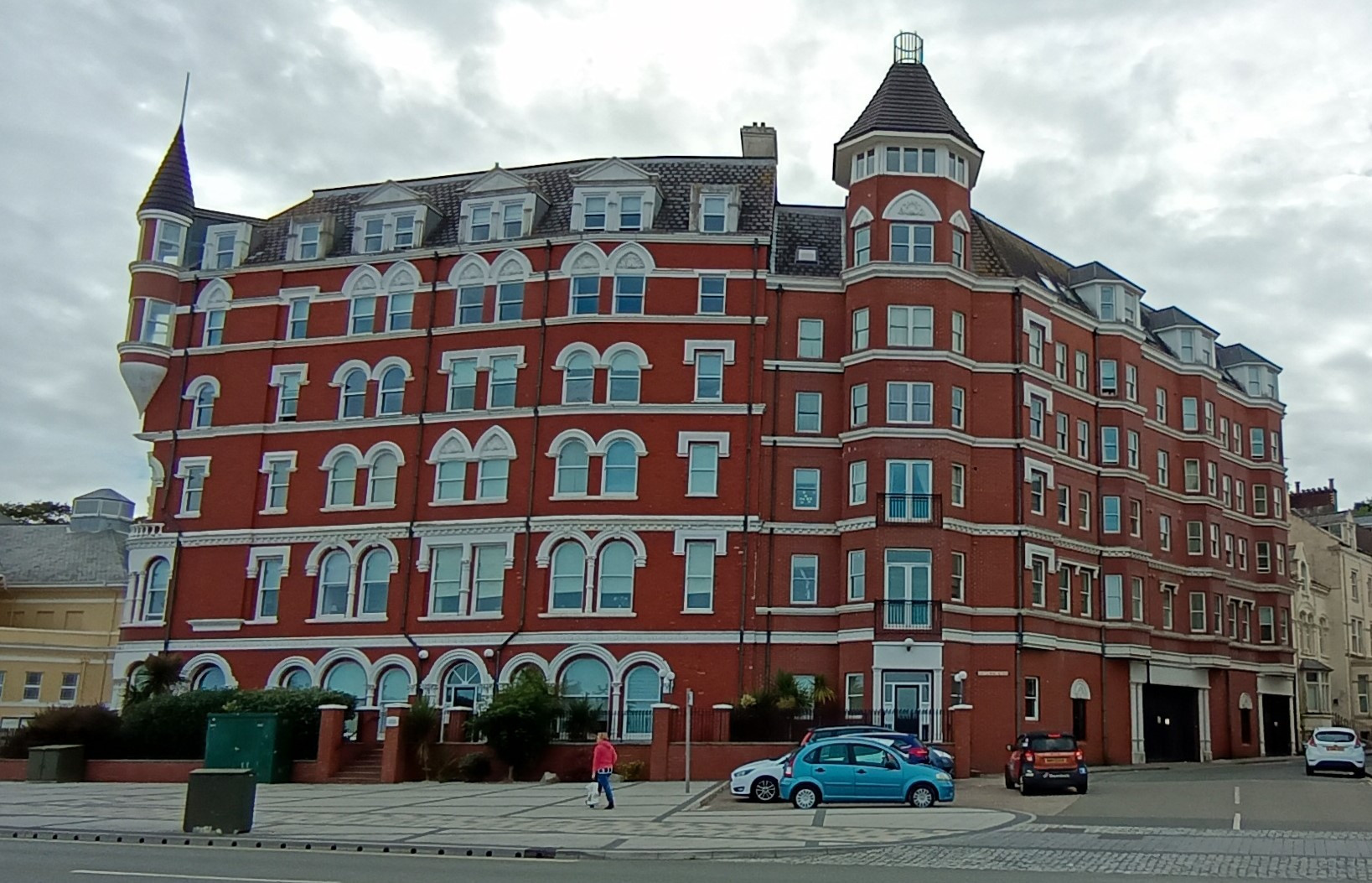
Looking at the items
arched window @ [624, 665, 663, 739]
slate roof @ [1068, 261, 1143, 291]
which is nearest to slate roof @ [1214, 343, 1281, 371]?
slate roof @ [1068, 261, 1143, 291]

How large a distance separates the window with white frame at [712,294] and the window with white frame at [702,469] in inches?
200

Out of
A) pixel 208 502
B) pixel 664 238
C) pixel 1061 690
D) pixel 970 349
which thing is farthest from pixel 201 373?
pixel 1061 690

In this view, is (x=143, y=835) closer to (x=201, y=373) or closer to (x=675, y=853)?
(x=675, y=853)

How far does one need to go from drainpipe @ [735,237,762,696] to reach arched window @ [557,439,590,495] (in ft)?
18.9

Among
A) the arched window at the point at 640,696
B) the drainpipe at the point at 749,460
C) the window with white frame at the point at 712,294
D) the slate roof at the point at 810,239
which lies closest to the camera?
the arched window at the point at 640,696

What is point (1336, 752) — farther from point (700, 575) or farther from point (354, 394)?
point (354, 394)

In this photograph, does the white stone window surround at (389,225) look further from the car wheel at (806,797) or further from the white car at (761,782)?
the car wheel at (806,797)

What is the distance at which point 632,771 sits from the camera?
127 ft

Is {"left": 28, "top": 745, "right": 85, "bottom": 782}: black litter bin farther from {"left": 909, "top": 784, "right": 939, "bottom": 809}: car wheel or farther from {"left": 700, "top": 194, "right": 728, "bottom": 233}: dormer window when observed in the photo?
{"left": 700, "top": 194, "right": 728, "bottom": 233}: dormer window

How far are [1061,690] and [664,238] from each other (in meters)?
22.0

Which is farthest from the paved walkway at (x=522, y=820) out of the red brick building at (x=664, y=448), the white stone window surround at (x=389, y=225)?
the white stone window surround at (x=389, y=225)

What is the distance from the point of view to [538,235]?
51125mm

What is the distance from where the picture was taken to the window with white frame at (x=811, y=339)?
1938 inches

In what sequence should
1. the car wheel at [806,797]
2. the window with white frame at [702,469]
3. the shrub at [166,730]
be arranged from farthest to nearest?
the window with white frame at [702,469]
the shrub at [166,730]
the car wheel at [806,797]
